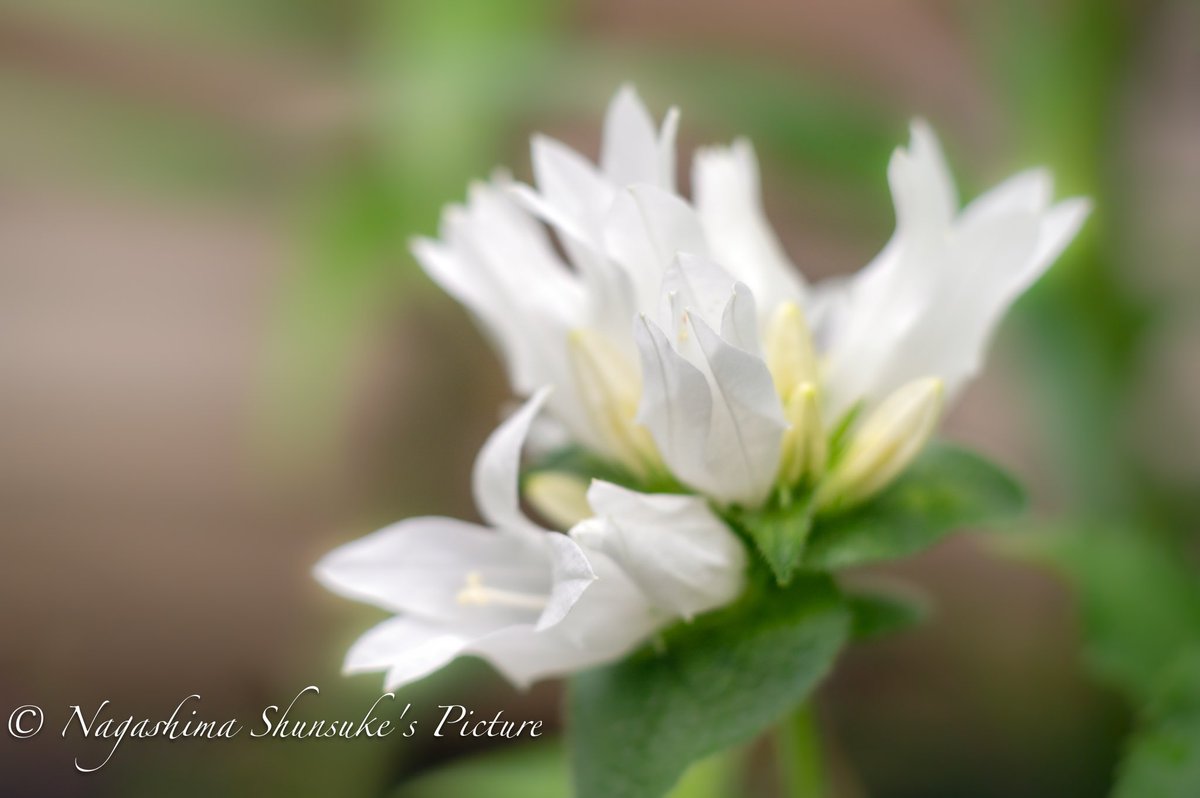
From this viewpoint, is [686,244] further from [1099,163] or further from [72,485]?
[72,485]

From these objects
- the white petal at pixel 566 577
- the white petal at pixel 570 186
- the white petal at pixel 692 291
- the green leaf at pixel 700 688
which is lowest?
the green leaf at pixel 700 688

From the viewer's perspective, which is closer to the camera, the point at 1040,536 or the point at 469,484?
the point at 1040,536

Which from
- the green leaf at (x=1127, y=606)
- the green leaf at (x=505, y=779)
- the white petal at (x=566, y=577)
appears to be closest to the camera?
the white petal at (x=566, y=577)

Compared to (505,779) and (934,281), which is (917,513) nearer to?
(934,281)

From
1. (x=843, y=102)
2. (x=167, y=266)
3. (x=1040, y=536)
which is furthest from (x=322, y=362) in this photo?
(x=167, y=266)

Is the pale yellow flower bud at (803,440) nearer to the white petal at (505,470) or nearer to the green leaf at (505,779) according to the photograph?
the white petal at (505,470)

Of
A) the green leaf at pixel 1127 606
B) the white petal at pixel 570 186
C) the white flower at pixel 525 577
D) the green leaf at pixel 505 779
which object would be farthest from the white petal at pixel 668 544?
the green leaf at pixel 505 779
